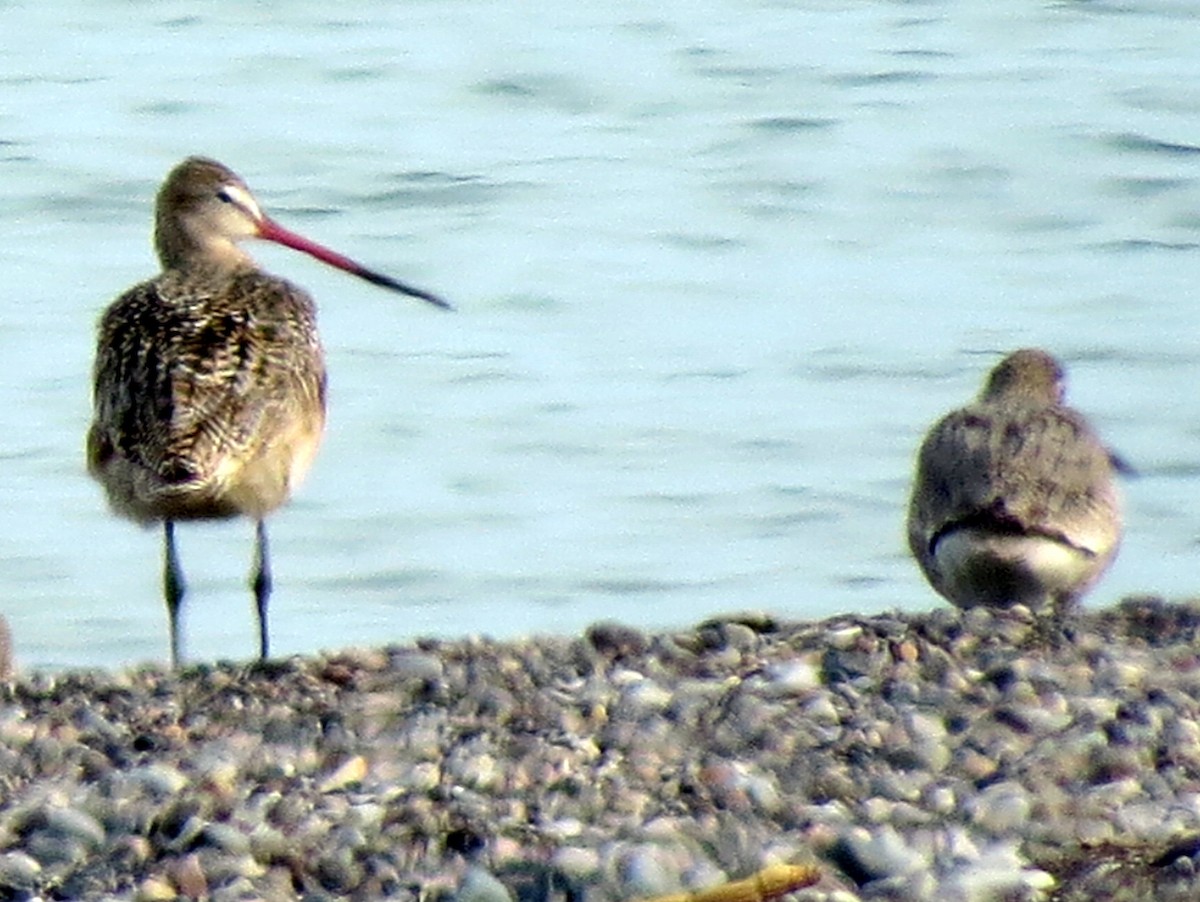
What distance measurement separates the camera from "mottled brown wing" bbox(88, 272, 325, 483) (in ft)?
29.2

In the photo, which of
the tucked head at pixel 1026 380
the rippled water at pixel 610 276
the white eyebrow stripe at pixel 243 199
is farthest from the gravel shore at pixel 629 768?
the rippled water at pixel 610 276

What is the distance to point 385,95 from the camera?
19.3 m

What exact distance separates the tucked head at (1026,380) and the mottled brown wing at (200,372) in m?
2.19

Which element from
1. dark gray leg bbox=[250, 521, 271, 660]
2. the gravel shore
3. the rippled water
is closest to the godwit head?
dark gray leg bbox=[250, 521, 271, 660]

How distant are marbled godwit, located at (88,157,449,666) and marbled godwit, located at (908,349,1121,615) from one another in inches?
72.5

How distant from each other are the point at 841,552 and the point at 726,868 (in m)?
6.09

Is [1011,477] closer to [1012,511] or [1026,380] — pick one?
[1012,511]

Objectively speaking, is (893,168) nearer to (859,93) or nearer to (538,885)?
(859,93)

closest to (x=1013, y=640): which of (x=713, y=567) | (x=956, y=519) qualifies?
(x=956, y=519)

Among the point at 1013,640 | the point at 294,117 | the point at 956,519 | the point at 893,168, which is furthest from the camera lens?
the point at 294,117

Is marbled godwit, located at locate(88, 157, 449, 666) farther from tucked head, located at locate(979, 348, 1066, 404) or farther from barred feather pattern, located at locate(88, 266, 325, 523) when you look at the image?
tucked head, located at locate(979, 348, 1066, 404)

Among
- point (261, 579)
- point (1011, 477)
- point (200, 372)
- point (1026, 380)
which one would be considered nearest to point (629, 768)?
point (1011, 477)

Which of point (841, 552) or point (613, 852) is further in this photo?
point (841, 552)

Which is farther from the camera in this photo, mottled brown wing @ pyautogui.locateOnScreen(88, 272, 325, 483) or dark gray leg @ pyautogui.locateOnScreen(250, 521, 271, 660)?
dark gray leg @ pyautogui.locateOnScreen(250, 521, 271, 660)
